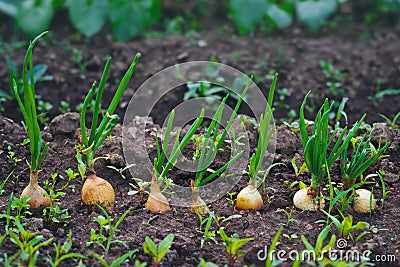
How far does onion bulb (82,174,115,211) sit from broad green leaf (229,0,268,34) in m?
1.89

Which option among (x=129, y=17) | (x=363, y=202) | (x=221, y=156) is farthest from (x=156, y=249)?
(x=129, y=17)

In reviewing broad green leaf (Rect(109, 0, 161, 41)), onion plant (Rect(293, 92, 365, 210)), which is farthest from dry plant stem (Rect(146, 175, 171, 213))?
broad green leaf (Rect(109, 0, 161, 41))

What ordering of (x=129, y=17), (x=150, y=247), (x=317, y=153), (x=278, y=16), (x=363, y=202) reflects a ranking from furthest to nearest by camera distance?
(x=278, y=16) → (x=129, y=17) → (x=363, y=202) → (x=317, y=153) → (x=150, y=247)

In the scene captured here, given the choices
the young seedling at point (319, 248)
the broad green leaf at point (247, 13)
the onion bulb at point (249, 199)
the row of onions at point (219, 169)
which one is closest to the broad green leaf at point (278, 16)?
the broad green leaf at point (247, 13)

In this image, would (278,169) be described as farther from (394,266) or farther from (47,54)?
(47,54)

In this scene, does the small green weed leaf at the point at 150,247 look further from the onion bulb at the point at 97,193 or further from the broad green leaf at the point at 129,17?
the broad green leaf at the point at 129,17

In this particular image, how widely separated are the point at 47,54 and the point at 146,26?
0.64 metres

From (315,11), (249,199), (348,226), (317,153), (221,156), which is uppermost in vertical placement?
(315,11)

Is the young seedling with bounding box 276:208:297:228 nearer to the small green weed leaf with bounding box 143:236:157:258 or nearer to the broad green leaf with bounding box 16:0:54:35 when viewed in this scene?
the small green weed leaf with bounding box 143:236:157:258

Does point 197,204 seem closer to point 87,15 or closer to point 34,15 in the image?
point 87,15

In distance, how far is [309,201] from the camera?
2.18 meters

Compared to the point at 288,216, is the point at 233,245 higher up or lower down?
lower down

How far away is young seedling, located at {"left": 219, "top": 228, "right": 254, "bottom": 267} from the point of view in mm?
1882

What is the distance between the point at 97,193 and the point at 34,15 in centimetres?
196
